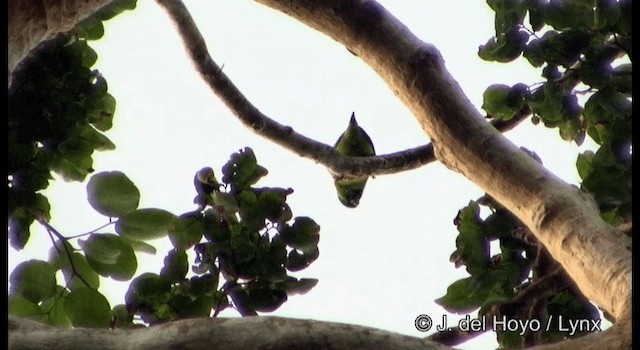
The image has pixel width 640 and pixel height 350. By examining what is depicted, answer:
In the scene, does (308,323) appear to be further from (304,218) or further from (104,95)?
(104,95)

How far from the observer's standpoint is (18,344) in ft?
2.53

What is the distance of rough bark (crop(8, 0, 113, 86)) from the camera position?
83 centimetres

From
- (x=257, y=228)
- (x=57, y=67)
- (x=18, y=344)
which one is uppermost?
(x=57, y=67)

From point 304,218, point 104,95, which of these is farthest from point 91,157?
point 304,218

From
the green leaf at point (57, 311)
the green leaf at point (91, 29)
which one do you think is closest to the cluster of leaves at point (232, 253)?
the green leaf at point (57, 311)

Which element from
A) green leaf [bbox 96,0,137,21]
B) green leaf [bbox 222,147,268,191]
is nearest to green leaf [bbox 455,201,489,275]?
green leaf [bbox 222,147,268,191]

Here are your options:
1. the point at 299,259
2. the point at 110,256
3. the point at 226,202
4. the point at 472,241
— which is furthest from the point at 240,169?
the point at 472,241

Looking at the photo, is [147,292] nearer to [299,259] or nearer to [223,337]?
[299,259]

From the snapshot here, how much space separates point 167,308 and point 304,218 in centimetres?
27

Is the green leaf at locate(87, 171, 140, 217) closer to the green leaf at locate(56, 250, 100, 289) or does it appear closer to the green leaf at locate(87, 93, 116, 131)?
the green leaf at locate(56, 250, 100, 289)

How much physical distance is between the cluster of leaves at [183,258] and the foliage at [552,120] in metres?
0.26

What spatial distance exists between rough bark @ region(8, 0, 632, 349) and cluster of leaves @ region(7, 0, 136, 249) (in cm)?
21

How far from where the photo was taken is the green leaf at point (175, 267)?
46.0 inches

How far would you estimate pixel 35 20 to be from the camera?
869 mm
